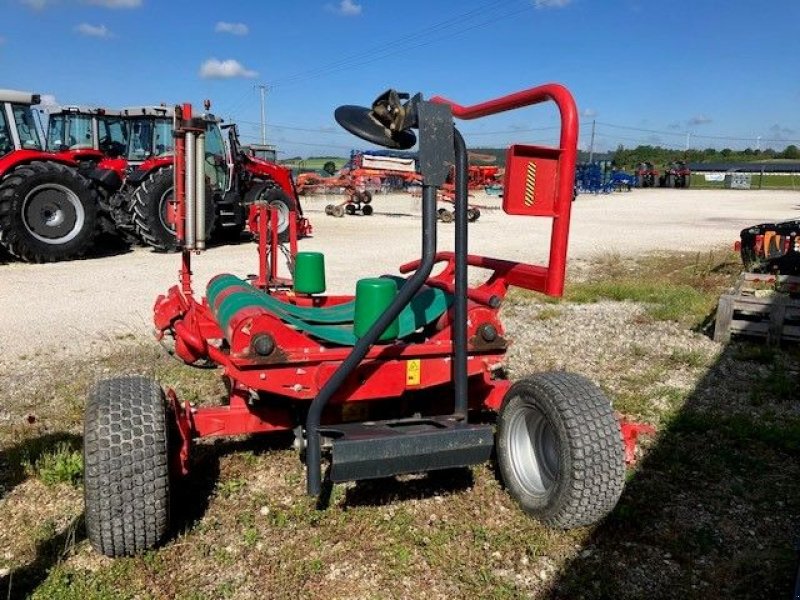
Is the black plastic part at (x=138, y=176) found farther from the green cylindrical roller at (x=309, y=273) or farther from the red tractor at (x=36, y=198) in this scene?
the green cylindrical roller at (x=309, y=273)

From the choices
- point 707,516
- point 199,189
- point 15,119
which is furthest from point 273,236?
point 15,119

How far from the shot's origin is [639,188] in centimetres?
4066

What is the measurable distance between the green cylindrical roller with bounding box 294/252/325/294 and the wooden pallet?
12.1 ft

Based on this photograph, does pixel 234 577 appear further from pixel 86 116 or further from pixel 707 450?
pixel 86 116

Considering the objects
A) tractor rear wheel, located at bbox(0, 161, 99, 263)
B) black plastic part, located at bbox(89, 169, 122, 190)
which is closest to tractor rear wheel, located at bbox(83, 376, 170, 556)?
tractor rear wheel, located at bbox(0, 161, 99, 263)

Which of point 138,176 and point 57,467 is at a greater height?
point 138,176

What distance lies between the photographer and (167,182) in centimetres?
1071

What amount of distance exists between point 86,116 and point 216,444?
10.2 m

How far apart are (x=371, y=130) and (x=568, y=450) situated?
4.73 feet

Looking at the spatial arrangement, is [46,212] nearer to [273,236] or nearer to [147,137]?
[147,137]

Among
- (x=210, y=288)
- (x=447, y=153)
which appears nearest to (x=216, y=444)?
(x=210, y=288)

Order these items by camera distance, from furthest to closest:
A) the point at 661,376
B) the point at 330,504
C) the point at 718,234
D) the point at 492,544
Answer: the point at 718,234 → the point at 661,376 → the point at 330,504 → the point at 492,544

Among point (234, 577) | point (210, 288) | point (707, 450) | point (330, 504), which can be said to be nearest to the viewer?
point (234, 577)

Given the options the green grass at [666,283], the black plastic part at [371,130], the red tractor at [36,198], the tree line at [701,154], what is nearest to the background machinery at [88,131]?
the red tractor at [36,198]
